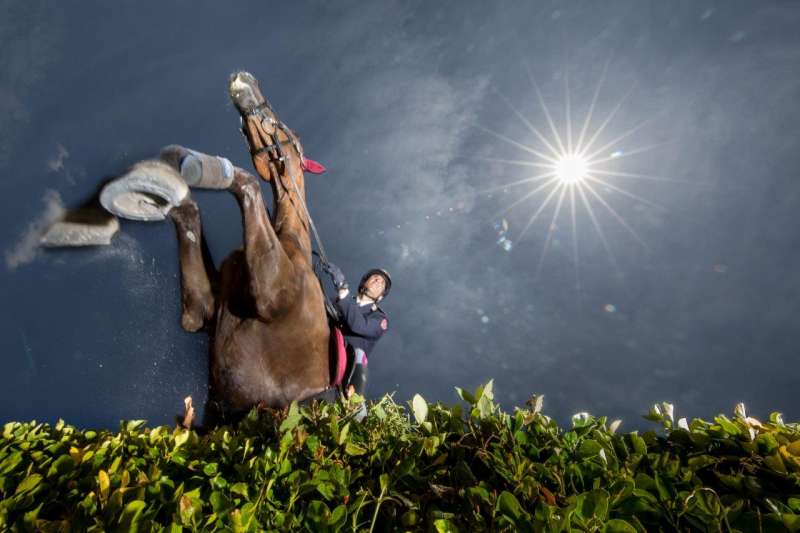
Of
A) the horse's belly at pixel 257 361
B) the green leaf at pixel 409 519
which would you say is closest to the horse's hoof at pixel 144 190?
the horse's belly at pixel 257 361

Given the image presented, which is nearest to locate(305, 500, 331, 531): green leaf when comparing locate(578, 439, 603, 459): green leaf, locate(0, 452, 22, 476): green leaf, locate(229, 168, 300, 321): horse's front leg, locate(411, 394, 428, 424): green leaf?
locate(411, 394, 428, 424): green leaf

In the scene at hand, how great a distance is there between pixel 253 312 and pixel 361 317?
5.01ft

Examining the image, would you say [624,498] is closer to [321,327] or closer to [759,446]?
[759,446]

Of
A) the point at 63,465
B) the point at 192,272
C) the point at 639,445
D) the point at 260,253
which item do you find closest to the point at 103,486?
the point at 63,465

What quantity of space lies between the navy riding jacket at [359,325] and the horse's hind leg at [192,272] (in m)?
1.56

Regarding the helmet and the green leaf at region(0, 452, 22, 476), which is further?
the helmet

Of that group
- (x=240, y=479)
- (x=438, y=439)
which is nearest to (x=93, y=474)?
(x=240, y=479)

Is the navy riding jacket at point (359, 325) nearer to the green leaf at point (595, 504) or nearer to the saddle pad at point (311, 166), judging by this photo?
the saddle pad at point (311, 166)

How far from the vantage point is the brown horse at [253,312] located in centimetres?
323

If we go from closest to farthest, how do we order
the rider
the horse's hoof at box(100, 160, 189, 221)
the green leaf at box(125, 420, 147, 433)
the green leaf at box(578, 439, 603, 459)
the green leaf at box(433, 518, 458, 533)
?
the green leaf at box(433, 518, 458, 533) → the green leaf at box(578, 439, 603, 459) → the green leaf at box(125, 420, 147, 433) → the horse's hoof at box(100, 160, 189, 221) → the rider

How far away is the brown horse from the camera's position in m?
3.23

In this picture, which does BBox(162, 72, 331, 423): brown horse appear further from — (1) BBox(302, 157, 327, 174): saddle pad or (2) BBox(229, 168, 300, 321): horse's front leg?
(1) BBox(302, 157, 327, 174): saddle pad

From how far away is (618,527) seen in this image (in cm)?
85

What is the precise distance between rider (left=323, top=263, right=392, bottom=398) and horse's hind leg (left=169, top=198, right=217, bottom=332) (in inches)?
59.7
